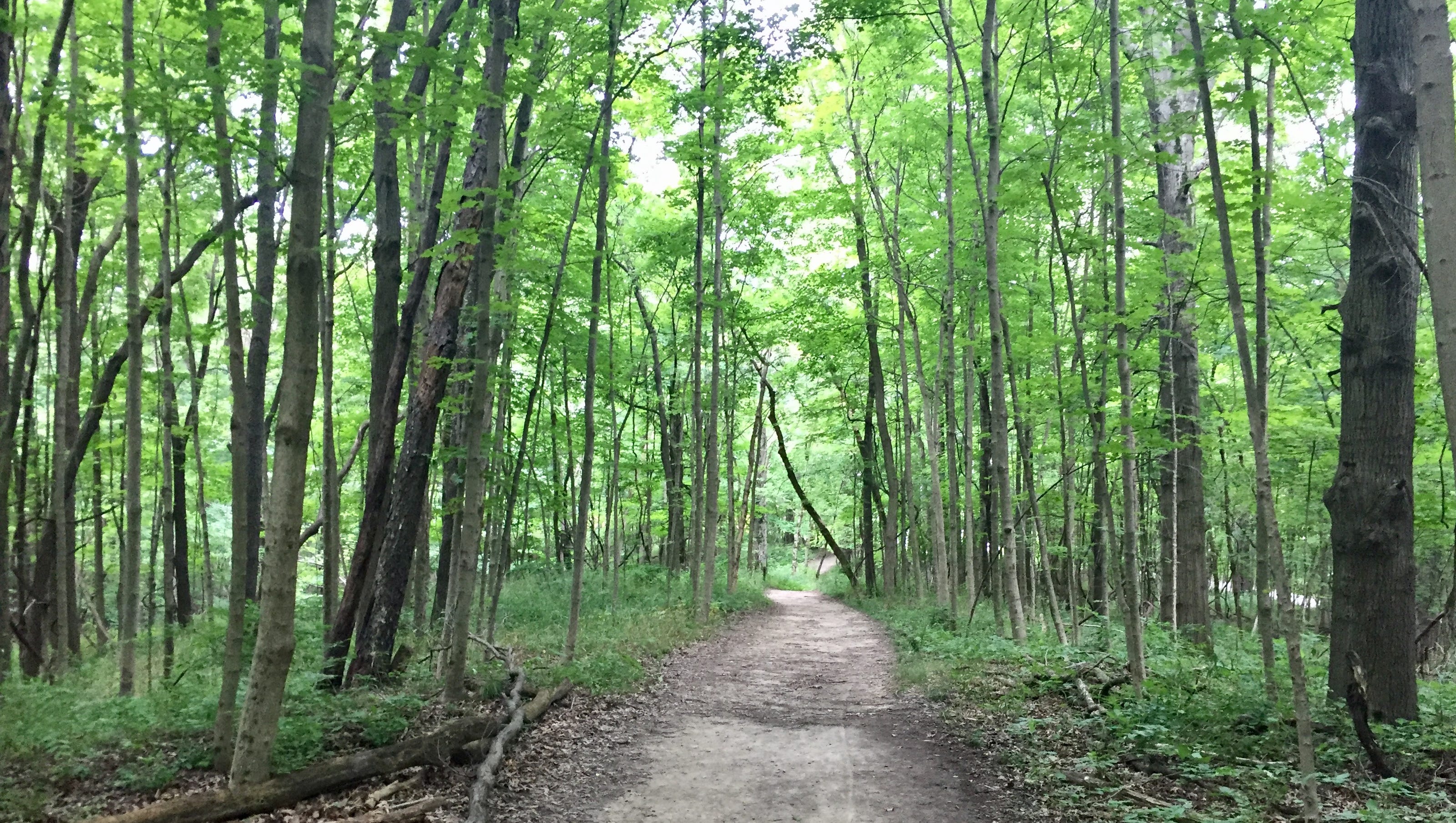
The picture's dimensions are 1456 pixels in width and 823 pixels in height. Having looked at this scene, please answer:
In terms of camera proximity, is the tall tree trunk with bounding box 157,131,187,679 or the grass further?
the tall tree trunk with bounding box 157,131,187,679

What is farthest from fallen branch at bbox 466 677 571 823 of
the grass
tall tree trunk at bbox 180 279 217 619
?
tall tree trunk at bbox 180 279 217 619

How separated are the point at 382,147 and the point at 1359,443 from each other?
8.69 meters

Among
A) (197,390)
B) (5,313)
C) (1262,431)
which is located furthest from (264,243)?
(1262,431)

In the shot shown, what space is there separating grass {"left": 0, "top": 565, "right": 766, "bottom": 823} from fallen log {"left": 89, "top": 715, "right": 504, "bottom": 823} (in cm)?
29

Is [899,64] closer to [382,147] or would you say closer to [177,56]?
[382,147]

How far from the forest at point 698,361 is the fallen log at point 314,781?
2 centimetres

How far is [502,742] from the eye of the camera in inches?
245

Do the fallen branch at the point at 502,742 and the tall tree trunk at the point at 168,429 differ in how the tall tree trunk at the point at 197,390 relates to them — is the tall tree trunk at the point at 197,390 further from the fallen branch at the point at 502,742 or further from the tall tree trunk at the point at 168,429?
the fallen branch at the point at 502,742

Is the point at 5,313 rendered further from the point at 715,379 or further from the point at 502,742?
the point at 715,379

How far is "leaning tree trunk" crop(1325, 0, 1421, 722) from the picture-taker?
19.2 ft

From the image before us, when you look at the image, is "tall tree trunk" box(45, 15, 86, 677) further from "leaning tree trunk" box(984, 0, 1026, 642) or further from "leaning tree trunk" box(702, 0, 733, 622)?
"leaning tree trunk" box(984, 0, 1026, 642)

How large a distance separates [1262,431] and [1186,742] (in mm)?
2480

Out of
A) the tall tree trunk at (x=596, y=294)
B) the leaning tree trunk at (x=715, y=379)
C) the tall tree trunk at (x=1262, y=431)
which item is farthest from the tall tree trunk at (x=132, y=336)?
the leaning tree trunk at (x=715, y=379)

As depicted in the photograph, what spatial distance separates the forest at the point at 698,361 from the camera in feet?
17.6
